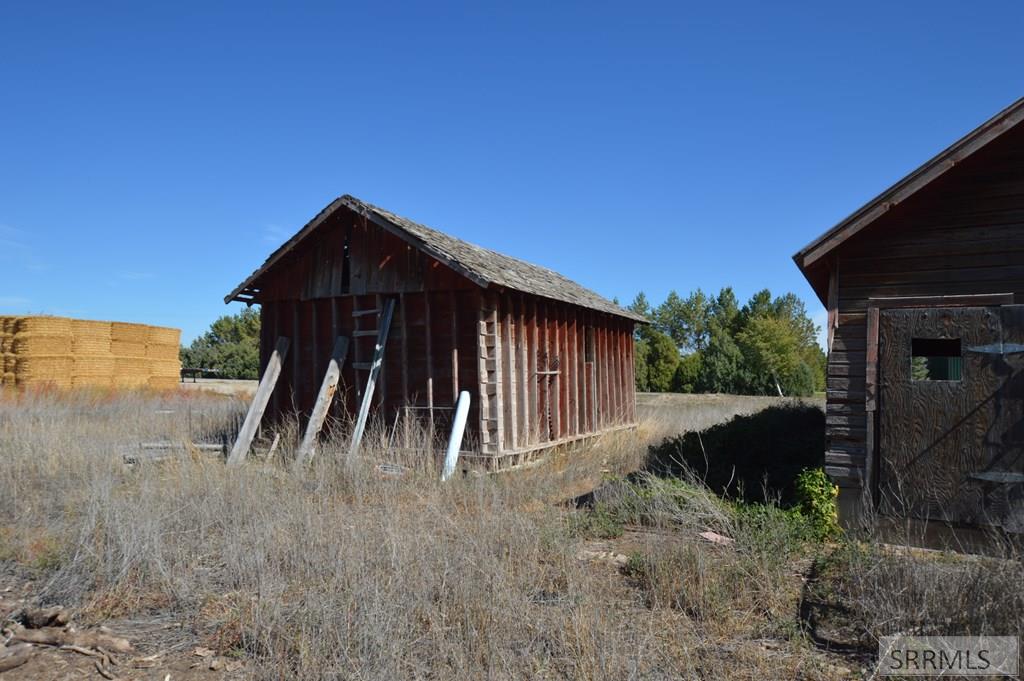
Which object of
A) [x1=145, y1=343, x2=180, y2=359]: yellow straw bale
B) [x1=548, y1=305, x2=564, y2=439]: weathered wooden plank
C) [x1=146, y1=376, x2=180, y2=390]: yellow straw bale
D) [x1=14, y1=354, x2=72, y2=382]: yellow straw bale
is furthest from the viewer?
[x1=145, y1=343, x2=180, y2=359]: yellow straw bale

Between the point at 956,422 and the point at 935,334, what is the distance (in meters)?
0.93

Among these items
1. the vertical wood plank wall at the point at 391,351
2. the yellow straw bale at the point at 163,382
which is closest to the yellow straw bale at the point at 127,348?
the yellow straw bale at the point at 163,382

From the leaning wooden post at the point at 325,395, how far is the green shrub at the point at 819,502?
715 cm

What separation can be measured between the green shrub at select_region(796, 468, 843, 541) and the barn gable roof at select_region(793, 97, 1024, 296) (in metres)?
2.49

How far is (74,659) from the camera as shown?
443 centimetres

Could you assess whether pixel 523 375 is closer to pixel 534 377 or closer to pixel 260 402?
pixel 534 377

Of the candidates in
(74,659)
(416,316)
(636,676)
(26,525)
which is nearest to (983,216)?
(636,676)

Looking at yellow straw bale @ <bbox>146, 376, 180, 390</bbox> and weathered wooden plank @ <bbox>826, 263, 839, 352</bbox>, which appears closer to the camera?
weathered wooden plank @ <bbox>826, 263, 839, 352</bbox>

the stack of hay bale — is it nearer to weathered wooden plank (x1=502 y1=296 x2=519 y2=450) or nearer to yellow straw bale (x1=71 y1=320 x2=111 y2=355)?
yellow straw bale (x1=71 y1=320 x2=111 y2=355)

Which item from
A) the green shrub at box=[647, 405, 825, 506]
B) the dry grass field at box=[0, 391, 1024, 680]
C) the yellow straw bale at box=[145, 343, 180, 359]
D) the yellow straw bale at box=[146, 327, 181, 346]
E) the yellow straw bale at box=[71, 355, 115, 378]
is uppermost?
the yellow straw bale at box=[146, 327, 181, 346]

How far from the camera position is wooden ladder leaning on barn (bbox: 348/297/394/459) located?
36.3ft

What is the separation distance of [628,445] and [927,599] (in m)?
8.52

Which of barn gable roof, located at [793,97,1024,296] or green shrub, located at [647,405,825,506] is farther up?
barn gable roof, located at [793,97,1024,296]

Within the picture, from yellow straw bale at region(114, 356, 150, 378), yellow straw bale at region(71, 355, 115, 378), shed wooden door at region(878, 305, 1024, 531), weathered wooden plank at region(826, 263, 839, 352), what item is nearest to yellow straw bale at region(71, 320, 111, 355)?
yellow straw bale at region(71, 355, 115, 378)
